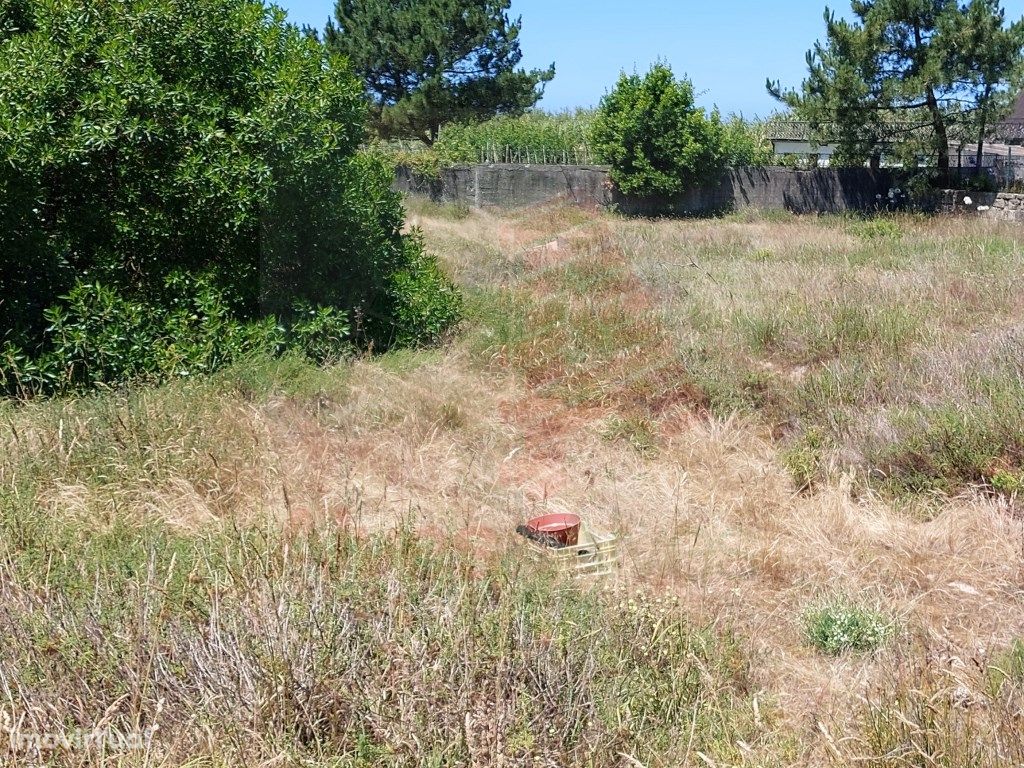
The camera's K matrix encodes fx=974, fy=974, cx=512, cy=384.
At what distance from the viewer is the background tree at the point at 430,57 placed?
2780cm

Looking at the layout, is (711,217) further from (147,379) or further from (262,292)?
(147,379)

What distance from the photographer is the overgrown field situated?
2.99 metres

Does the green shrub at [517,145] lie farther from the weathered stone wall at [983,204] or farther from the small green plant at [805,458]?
the small green plant at [805,458]

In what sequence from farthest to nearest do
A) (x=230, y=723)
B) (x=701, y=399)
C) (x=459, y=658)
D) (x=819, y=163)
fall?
(x=819, y=163) < (x=701, y=399) < (x=459, y=658) < (x=230, y=723)

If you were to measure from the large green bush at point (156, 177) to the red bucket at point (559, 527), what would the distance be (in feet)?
10.0

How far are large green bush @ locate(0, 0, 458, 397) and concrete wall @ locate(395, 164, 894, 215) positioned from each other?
Result: 539 inches

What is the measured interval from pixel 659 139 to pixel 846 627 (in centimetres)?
1765

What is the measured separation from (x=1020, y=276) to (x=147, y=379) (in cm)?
865

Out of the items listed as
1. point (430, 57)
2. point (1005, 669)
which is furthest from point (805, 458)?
point (430, 57)

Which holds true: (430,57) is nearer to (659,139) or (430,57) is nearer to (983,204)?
(659,139)

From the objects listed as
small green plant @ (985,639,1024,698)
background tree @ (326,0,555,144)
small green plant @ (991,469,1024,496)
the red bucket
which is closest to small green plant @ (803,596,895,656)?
small green plant @ (985,639,1024,698)

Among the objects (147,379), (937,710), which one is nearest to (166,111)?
(147,379)

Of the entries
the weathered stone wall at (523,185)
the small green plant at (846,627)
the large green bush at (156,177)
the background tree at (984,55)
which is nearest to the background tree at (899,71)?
the background tree at (984,55)

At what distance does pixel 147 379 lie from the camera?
6664 millimetres
